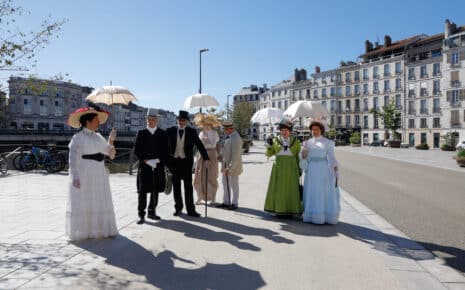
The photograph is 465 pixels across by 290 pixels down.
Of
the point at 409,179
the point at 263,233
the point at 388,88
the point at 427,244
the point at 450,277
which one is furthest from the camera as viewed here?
the point at 388,88

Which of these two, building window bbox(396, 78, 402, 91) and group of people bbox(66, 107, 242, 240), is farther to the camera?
building window bbox(396, 78, 402, 91)

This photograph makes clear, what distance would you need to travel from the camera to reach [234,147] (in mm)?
8586

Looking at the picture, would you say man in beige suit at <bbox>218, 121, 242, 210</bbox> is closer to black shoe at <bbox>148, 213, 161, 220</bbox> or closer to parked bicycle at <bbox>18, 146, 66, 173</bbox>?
black shoe at <bbox>148, 213, 161, 220</bbox>

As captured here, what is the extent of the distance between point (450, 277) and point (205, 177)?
18.0 ft

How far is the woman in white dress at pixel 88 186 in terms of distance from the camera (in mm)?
5629

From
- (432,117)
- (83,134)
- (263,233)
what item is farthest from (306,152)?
(432,117)

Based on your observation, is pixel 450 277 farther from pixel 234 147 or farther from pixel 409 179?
pixel 409 179

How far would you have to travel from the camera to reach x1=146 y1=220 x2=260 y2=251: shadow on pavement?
217 inches

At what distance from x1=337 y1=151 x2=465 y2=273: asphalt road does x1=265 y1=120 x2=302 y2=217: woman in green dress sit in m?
1.98

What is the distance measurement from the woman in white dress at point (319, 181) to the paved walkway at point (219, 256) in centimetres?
26

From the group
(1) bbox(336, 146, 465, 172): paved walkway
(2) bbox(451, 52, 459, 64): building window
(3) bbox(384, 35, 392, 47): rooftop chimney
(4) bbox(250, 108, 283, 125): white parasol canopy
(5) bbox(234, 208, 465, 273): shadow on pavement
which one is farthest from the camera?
(3) bbox(384, 35, 392, 47): rooftop chimney

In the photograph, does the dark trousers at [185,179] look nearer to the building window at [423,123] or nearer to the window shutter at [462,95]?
the window shutter at [462,95]

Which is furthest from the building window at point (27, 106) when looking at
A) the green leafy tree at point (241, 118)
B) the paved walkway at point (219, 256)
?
the paved walkway at point (219, 256)

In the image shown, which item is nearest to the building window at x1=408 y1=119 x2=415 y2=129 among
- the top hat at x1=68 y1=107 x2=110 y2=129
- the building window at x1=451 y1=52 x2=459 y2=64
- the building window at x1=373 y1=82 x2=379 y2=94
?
the building window at x1=373 y1=82 x2=379 y2=94
